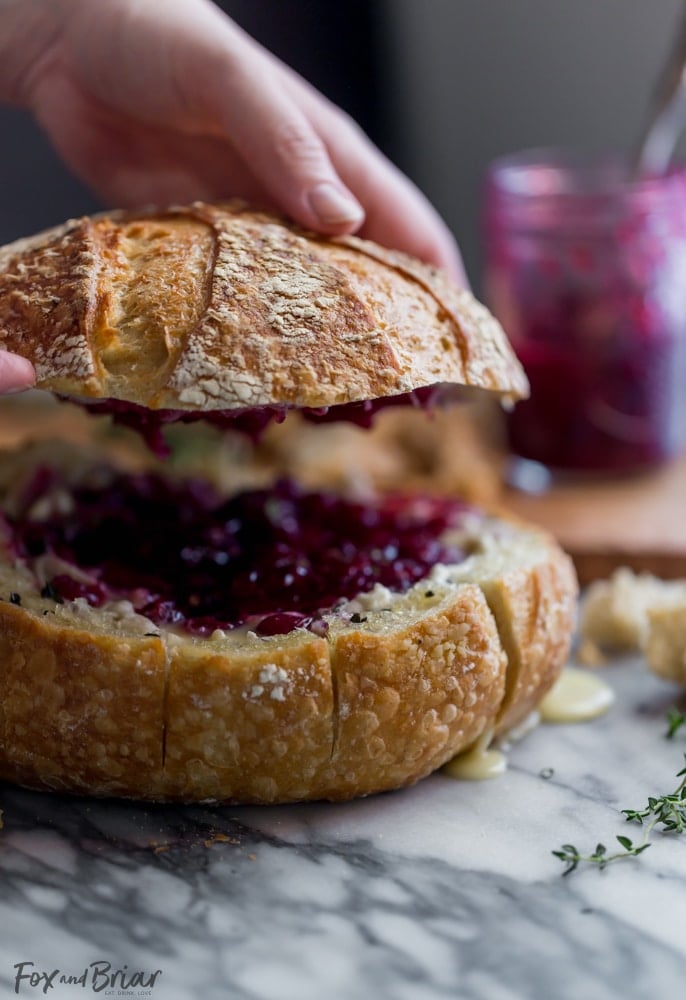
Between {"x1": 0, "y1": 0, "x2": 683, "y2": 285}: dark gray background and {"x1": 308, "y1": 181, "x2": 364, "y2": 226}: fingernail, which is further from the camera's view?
{"x1": 0, "y1": 0, "x2": 683, "y2": 285}: dark gray background

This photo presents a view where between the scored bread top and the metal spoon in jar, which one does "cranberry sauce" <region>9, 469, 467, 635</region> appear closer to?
the scored bread top

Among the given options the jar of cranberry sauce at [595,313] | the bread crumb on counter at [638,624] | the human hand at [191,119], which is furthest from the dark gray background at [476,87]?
the bread crumb on counter at [638,624]

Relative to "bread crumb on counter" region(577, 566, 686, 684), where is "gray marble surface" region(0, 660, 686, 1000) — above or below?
below

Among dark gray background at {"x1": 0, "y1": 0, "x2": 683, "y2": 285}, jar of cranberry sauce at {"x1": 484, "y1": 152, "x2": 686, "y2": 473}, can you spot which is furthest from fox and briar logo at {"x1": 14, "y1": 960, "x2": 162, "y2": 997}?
dark gray background at {"x1": 0, "y1": 0, "x2": 683, "y2": 285}

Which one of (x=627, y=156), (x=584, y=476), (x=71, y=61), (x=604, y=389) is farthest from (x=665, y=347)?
(x=71, y=61)

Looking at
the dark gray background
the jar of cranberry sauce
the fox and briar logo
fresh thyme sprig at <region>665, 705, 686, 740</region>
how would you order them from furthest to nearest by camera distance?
the dark gray background, the jar of cranberry sauce, fresh thyme sprig at <region>665, 705, 686, 740</region>, the fox and briar logo

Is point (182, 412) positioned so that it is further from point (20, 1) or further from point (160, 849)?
point (20, 1)

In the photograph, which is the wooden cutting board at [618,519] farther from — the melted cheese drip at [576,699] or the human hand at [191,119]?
the human hand at [191,119]
